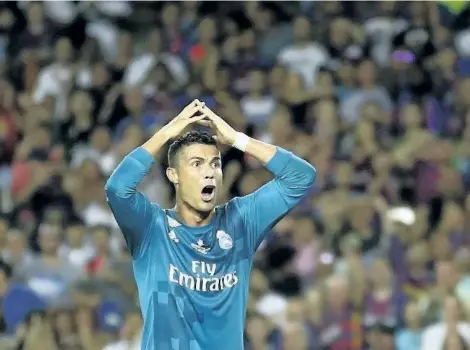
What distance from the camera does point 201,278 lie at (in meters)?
5.12

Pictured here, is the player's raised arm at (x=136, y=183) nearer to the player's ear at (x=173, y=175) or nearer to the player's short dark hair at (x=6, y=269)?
the player's ear at (x=173, y=175)

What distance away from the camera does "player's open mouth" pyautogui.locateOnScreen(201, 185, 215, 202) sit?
5.13 m

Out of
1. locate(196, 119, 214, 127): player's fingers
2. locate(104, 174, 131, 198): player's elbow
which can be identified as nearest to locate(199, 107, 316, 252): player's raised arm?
locate(196, 119, 214, 127): player's fingers

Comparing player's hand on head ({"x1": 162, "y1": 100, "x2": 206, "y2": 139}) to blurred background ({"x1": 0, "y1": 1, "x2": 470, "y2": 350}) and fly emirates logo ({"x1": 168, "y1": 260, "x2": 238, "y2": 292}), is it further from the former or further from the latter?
blurred background ({"x1": 0, "y1": 1, "x2": 470, "y2": 350})

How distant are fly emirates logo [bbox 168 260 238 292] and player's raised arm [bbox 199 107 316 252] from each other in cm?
26

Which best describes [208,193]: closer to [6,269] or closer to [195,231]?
[195,231]

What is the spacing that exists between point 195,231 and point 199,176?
0.25 meters

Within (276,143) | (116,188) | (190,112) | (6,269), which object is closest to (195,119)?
(190,112)

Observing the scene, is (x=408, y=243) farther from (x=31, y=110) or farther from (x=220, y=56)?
(x=31, y=110)

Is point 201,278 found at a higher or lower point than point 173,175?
lower

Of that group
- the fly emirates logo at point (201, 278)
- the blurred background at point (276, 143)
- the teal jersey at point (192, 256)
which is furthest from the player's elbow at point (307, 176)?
the blurred background at point (276, 143)

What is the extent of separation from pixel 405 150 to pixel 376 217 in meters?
1.01

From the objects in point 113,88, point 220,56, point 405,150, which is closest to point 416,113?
point 405,150

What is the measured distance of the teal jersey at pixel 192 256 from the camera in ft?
16.4
